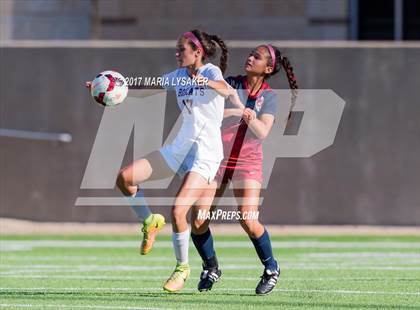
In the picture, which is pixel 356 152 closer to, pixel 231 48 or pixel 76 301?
pixel 231 48

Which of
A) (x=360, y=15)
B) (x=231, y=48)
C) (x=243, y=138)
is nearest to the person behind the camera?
(x=243, y=138)

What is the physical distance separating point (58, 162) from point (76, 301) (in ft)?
32.2

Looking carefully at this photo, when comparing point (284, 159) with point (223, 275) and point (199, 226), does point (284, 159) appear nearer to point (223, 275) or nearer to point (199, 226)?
point (223, 275)

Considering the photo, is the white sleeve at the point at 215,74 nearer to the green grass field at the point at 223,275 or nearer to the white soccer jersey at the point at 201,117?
the white soccer jersey at the point at 201,117

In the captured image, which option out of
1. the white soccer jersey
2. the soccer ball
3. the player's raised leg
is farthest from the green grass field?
the soccer ball

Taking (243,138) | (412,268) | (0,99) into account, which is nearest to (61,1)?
(0,99)

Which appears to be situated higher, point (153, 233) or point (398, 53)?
point (153, 233)

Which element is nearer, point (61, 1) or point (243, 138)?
point (243, 138)

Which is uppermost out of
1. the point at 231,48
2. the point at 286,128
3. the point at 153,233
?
the point at 153,233

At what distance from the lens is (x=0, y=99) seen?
18.8 m

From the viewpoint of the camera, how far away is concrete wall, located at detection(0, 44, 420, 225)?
60.3 feet

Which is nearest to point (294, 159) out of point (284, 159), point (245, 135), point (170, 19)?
point (284, 159)

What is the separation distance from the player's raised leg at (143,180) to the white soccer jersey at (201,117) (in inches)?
7.5

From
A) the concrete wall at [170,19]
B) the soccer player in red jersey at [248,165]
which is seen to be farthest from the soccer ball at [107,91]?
the concrete wall at [170,19]
